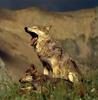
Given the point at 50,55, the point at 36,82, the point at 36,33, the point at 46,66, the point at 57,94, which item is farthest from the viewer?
the point at 36,33

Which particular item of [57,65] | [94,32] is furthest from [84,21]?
[57,65]

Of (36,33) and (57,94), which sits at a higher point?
(36,33)

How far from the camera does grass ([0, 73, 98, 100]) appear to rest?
8855mm

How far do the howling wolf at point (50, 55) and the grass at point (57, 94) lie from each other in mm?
1375

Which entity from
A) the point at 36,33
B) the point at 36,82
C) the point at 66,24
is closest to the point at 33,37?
the point at 36,33

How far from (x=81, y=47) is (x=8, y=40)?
1262 inches

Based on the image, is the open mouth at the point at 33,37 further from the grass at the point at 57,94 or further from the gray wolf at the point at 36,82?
the grass at the point at 57,94

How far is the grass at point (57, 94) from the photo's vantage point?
349 inches

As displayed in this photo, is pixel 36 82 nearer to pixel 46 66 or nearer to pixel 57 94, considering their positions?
pixel 57 94

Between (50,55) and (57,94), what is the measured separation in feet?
9.59

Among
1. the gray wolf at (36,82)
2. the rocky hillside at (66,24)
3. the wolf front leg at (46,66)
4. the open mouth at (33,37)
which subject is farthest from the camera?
the rocky hillside at (66,24)

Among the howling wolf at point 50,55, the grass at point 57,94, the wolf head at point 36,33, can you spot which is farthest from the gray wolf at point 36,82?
the wolf head at point 36,33

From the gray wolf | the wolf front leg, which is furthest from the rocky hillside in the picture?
the gray wolf

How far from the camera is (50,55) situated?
11617 mm
